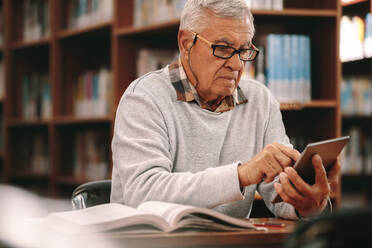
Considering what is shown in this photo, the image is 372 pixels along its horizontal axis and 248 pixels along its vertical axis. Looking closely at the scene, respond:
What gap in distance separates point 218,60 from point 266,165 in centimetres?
47

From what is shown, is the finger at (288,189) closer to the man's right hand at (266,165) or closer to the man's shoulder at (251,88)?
the man's right hand at (266,165)

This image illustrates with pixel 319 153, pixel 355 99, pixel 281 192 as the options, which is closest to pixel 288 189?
pixel 281 192

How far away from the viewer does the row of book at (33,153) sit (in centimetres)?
388

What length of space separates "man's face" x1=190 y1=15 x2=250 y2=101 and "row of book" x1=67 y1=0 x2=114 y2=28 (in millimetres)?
1525

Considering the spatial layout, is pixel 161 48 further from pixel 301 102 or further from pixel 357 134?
pixel 357 134

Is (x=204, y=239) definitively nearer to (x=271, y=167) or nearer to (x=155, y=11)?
(x=271, y=167)

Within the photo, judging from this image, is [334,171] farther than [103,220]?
Yes

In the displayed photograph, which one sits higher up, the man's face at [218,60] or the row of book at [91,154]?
the man's face at [218,60]

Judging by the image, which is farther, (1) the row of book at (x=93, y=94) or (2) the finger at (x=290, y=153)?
(1) the row of book at (x=93, y=94)

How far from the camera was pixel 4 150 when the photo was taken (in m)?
4.07

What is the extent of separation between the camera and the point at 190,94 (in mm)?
1662

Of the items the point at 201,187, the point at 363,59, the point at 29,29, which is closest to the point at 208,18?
the point at 201,187

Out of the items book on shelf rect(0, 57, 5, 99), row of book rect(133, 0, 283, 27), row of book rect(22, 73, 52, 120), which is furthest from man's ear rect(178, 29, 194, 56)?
book on shelf rect(0, 57, 5, 99)

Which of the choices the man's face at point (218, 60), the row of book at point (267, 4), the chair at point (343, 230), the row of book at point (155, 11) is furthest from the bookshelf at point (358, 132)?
the chair at point (343, 230)
